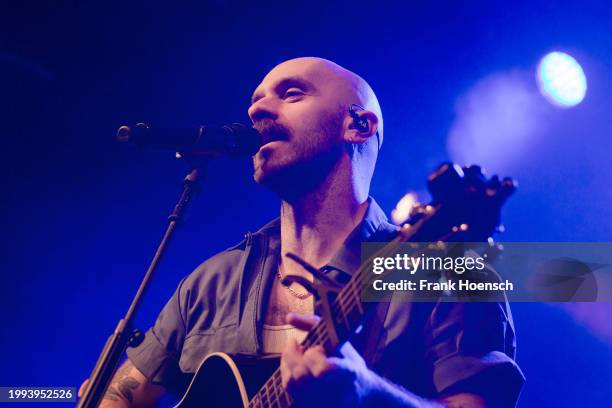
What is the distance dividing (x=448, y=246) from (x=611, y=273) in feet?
4.58

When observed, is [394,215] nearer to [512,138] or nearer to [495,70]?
[512,138]

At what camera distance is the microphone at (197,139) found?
173 cm

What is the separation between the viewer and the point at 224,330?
6.75ft

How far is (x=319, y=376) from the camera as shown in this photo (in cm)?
121

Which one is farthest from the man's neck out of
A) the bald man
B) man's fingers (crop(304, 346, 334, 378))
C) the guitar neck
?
man's fingers (crop(304, 346, 334, 378))

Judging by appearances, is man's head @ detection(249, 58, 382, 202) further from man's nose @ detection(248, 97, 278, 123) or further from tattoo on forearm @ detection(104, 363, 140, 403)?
tattoo on forearm @ detection(104, 363, 140, 403)

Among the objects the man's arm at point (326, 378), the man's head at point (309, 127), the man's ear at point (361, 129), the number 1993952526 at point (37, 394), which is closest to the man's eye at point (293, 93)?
the man's head at point (309, 127)

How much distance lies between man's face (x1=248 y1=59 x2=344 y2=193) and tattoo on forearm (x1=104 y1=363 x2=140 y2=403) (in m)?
0.89

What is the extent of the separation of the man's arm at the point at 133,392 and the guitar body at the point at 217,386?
39cm

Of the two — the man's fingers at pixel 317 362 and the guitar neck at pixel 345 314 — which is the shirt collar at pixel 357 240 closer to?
the guitar neck at pixel 345 314

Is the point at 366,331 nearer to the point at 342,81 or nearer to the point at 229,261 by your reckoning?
the point at 229,261

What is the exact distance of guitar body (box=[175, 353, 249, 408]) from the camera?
5.46ft

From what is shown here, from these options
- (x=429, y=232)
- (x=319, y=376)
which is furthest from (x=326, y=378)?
(x=429, y=232)

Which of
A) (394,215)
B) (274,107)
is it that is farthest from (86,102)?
(394,215)
